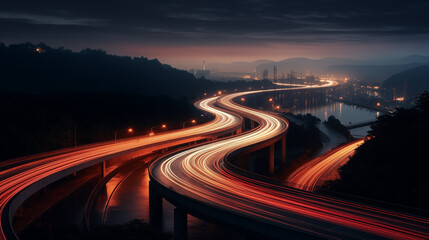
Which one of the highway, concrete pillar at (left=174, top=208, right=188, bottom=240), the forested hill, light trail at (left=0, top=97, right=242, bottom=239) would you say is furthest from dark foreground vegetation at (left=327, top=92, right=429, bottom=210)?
the forested hill

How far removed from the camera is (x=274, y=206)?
2306 centimetres

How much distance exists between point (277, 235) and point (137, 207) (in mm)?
19207

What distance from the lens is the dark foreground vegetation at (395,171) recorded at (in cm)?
2842

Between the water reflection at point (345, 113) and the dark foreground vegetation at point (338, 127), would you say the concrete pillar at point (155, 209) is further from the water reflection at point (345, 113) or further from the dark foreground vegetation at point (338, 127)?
the water reflection at point (345, 113)

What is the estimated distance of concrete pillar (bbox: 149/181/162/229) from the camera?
31484 millimetres

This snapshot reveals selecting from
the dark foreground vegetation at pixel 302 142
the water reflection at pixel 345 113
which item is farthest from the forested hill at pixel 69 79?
the dark foreground vegetation at pixel 302 142

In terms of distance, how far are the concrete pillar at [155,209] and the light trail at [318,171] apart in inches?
531

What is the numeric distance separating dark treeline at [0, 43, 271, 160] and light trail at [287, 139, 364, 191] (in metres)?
27.1

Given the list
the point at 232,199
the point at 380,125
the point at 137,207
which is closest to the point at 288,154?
the point at 380,125

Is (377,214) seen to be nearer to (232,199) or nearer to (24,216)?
(232,199)

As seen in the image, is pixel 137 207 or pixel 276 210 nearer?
pixel 276 210

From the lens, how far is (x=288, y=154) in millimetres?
74375

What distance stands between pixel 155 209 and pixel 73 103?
5191cm

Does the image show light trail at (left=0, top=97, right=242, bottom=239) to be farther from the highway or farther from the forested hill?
the forested hill
